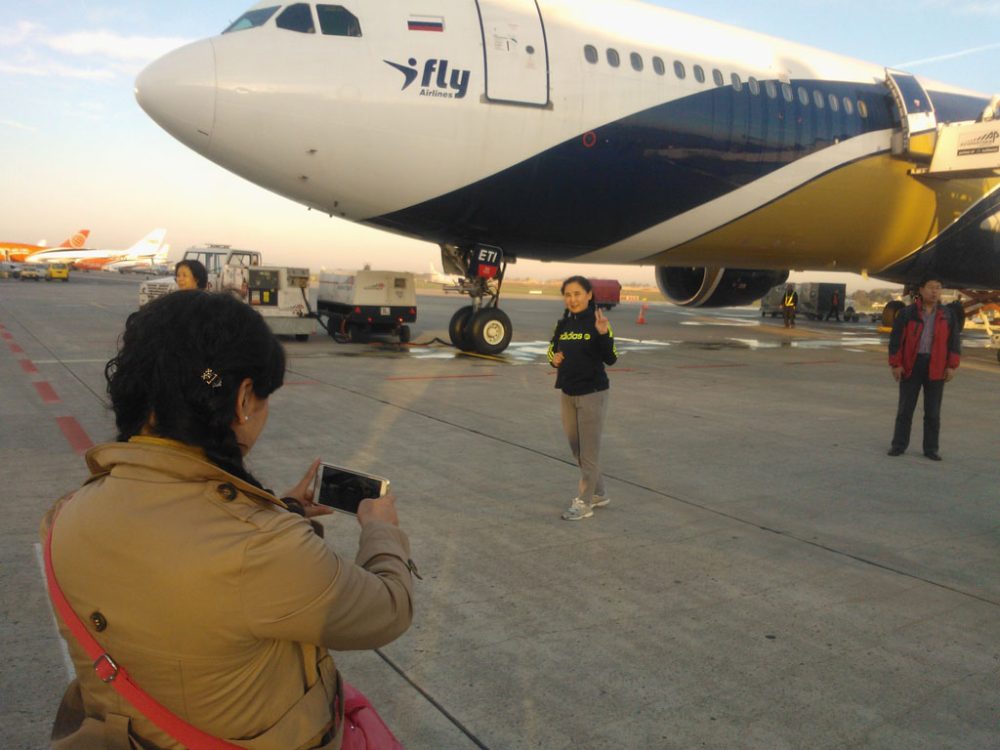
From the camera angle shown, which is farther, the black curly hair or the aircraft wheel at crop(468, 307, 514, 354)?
the aircraft wheel at crop(468, 307, 514, 354)

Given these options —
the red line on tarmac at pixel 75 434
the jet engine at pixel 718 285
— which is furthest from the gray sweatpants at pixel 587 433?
the jet engine at pixel 718 285

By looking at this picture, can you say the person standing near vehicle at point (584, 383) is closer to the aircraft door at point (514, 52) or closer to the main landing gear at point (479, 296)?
the aircraft door at point (514, 52)

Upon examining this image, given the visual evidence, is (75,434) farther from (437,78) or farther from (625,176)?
(625,176)

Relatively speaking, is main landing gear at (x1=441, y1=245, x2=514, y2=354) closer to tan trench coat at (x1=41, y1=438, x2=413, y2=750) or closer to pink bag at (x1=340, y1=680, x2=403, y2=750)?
pink bag at (x1=340, y1=680, x2=403, y2=750)

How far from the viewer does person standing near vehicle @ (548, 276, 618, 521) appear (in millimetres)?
5367

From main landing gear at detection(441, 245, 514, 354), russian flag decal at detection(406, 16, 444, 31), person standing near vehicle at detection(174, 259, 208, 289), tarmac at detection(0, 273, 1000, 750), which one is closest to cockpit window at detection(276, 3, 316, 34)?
russian flag decal at detection(406, 16, 444, 31)

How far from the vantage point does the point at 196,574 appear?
1.37m

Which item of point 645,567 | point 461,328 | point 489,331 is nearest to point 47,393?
point 461,328

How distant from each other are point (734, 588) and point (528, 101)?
8.27 meters

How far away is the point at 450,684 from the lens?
3.17 m

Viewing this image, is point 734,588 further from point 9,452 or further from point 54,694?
point 9,452

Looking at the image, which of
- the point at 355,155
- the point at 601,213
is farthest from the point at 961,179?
the point at 355,155

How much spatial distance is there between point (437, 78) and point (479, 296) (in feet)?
12.8

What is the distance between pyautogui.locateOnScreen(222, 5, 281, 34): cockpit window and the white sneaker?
7887mm
